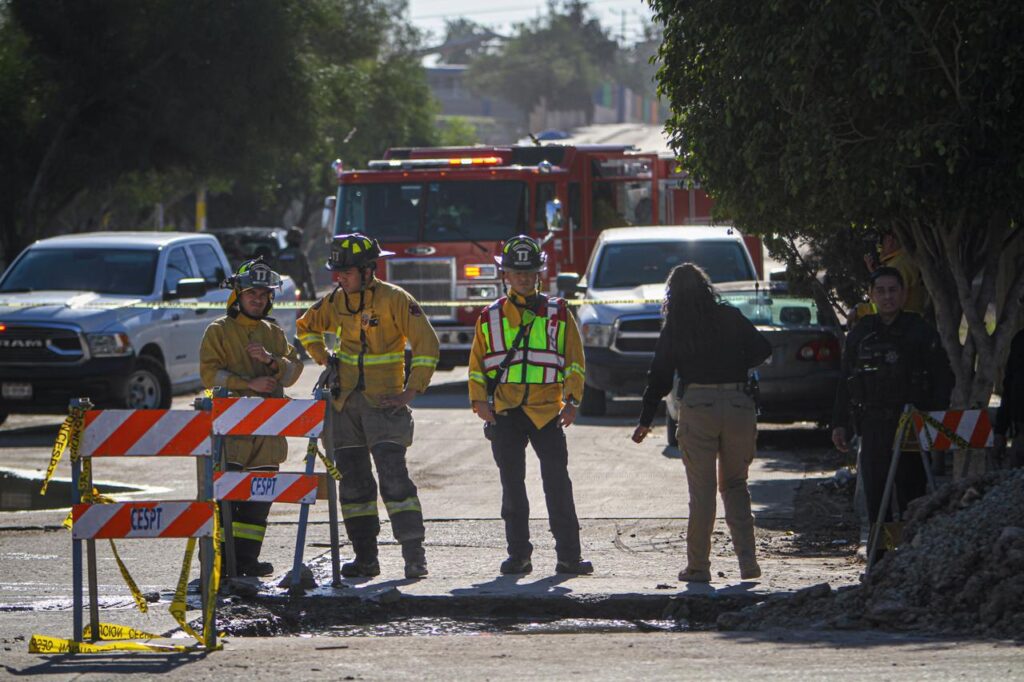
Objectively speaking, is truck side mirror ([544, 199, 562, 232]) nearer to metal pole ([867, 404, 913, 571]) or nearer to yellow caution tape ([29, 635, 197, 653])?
metal pole ([867, 404, 913, 571])

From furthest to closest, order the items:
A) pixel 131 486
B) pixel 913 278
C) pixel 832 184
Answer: pixel 131 486, pixel 913 278, pixel 832 184

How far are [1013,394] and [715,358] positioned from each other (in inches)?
74.6

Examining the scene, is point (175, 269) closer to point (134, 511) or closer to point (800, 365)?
point (800, 365)

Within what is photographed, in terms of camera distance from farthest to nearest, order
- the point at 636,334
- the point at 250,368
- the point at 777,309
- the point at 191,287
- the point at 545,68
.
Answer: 1. the point at 545,68
2. the point at 636,334
3. the point at 191,287
4. the point at 777,309
5. the point at 250,368

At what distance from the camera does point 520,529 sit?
9.32 meters

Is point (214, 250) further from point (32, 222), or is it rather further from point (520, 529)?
point (520, 529)

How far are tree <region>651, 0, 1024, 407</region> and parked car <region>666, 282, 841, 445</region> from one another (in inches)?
158

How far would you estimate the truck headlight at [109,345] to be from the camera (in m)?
16.9

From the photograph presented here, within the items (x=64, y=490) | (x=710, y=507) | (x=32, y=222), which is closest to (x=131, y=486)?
(x=64, y=490)

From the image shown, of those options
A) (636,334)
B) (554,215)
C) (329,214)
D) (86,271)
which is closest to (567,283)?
(636,334)

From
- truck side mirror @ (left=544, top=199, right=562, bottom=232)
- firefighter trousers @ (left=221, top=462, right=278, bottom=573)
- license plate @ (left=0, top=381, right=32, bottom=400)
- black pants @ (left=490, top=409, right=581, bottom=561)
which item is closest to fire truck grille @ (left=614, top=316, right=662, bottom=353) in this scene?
truck side mirror @ (left=544, top=199, right=562, bottom=232)

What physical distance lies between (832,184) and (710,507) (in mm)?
2252

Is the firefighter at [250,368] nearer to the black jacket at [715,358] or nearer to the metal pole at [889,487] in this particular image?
the black jacket at [715,358]

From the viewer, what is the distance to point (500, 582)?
9.02m
